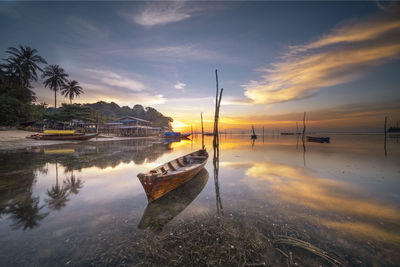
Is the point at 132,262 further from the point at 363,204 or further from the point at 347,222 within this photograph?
the point at 363,204

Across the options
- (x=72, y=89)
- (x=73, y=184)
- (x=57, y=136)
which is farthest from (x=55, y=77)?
(x=73, y=184)

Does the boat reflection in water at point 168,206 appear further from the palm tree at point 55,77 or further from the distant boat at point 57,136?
the palm tree at point 55,77

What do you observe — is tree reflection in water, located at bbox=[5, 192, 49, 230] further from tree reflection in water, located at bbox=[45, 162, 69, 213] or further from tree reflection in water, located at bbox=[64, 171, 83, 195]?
tree reflection in water, located at bbox=[64, 171, 83, 195]

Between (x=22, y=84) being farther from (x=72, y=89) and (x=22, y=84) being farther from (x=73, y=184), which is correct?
(x=73, y=184)

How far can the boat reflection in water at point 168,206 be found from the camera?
4.23 m

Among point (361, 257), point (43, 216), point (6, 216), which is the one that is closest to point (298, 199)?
point (361, 257)

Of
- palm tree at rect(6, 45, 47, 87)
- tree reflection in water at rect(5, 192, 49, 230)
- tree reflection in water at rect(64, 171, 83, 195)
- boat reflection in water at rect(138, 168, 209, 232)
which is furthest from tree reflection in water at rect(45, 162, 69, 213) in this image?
palm tree at rect(6, 45, 47, 87)

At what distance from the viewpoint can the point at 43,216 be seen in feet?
14.6

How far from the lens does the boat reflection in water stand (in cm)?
423

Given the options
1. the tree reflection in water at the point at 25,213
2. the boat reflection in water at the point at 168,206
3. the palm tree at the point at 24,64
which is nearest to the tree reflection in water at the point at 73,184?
the tree reflection in water at the point at 25,213

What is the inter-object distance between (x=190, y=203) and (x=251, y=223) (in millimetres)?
2365

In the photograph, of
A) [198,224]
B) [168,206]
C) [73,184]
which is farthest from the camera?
[73,184]

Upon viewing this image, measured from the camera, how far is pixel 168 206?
5254mm

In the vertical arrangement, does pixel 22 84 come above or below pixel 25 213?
above
